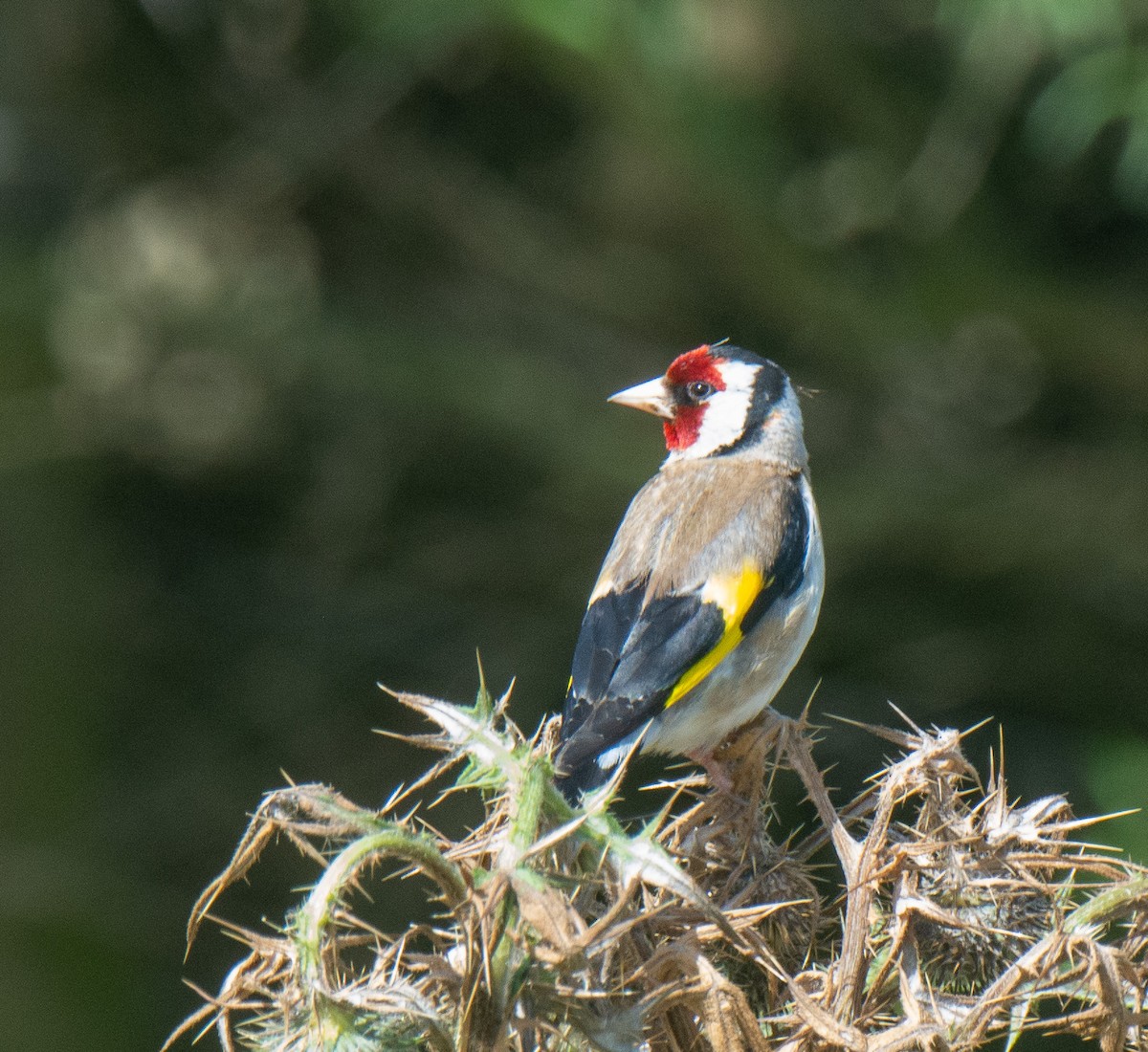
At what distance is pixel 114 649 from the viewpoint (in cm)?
641

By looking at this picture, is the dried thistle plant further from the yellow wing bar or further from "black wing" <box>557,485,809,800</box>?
the yellow wing bar

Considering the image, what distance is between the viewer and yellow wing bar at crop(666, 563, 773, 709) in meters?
2.90

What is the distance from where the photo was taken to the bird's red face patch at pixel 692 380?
366 cm

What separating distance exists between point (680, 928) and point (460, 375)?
413 cm

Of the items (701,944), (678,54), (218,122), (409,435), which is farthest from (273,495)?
(701,944)

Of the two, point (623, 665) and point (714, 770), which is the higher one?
point (623, 665)

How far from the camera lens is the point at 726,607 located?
2.99 m

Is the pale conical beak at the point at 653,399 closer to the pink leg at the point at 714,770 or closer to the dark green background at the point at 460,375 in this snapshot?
the pink leg at the point at 714,770

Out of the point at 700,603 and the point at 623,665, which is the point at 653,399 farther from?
the point at 623,665

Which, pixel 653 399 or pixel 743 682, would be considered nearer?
pixel 743 682

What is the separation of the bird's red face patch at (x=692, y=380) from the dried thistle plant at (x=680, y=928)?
5.97 feet

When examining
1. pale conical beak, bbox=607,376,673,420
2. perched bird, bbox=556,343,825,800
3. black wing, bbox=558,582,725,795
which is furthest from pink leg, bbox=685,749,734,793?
pale conical beak, bbox=607,376,673,420

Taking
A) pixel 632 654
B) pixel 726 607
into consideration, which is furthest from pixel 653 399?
pixel 632 654

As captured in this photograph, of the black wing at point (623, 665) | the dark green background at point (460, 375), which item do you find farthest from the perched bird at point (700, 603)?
the dark green background at point (460, 375)
